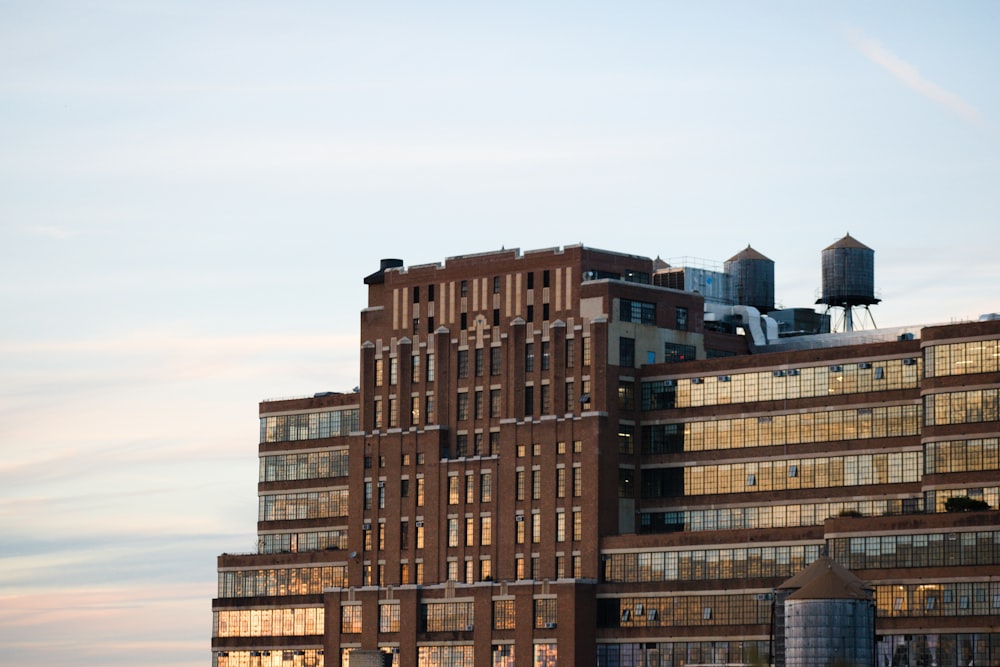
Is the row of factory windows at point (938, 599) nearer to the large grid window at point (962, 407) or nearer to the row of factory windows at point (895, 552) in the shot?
the row of factory windows at point (895, 552)

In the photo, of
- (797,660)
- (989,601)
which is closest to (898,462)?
(989,601)

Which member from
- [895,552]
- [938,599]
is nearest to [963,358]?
[895,552]

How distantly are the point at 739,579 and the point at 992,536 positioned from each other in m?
24.9

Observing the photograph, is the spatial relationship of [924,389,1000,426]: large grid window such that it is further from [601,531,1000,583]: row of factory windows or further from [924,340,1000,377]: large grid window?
[601,531,1000,583]: row of factory windows

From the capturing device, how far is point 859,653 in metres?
172

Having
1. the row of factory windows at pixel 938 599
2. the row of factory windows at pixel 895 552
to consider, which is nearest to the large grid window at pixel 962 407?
the row of factory windows at pixel 895 552

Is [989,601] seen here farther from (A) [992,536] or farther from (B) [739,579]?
(B) [739,579]

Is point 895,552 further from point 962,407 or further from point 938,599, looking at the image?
point 962,407

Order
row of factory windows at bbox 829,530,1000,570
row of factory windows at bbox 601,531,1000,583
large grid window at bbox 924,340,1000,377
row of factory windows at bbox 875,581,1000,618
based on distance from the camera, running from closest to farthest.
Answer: row of factory windows at bbox 875,581,1000,618 < row of factory windows at bbox 829,530,1000,570 < row of factory windows at bbox 601,531,1000,583 < large grid window at bbox 924,340,1000,377

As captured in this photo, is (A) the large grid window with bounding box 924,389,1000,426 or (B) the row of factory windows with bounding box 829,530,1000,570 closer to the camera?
(B) the row of factory windows with bounding box 829,530,1000,570

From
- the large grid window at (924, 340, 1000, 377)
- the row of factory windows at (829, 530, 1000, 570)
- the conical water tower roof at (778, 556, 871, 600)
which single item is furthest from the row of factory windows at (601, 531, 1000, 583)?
the large grid window at (924, 340, 1000, 377)

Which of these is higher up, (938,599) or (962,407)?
(962,407)

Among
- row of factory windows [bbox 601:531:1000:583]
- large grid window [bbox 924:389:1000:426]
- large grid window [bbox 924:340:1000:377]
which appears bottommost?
row of factory windows [bbox 601:531:1000:583]

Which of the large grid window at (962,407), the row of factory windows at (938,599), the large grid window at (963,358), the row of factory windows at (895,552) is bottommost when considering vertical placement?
the row of factory windows at (938,599)
